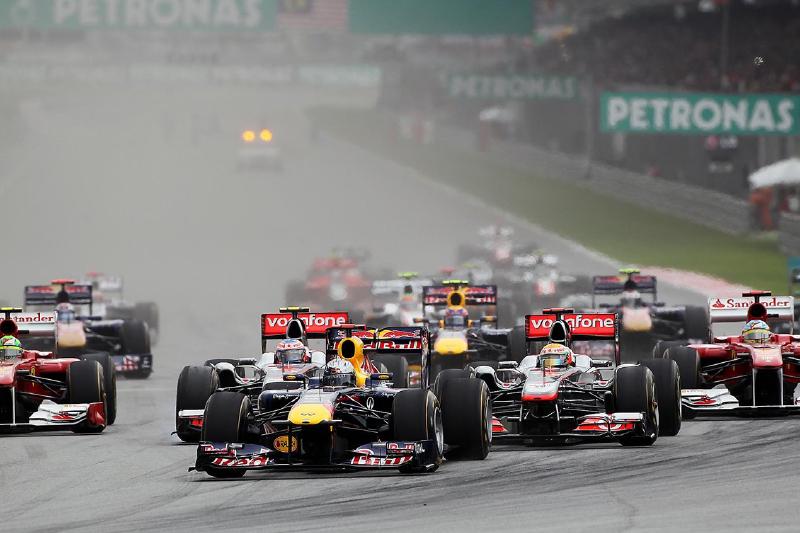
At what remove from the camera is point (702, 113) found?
2142 inches

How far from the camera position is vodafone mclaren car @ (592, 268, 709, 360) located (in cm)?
3056

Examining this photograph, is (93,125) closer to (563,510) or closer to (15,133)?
(15,133)

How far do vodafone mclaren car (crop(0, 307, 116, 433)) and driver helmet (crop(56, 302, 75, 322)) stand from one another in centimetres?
600

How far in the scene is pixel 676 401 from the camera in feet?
69.9

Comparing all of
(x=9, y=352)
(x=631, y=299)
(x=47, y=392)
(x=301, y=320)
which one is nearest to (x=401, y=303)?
(x=631, y=299)

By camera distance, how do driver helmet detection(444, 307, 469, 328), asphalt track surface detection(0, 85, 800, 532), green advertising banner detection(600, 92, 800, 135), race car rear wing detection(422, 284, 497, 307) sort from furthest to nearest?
green advertising banner detection(600, 92, 800, 135) < race car rear wing detection(422, 284, 497, 307) < driver helmet detection(444, 307, 469, 328) < asphalt track surface detection(0, 85, 800, 532)

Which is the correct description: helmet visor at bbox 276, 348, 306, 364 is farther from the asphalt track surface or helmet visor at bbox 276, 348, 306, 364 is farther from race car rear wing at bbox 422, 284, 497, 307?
race car rear wing at bbox 422, 284, 497, 307

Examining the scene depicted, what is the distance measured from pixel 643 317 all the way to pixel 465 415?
11.9 meters

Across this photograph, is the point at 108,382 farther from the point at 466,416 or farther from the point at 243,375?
the point at 466,416

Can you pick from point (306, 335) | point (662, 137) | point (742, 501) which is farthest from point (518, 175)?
point (742, 501)

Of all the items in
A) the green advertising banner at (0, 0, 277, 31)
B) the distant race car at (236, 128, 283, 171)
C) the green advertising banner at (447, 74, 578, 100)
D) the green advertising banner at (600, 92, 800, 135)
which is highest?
the green advertising banner at (0, 0, 277, 31)

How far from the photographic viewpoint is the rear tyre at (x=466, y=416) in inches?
766

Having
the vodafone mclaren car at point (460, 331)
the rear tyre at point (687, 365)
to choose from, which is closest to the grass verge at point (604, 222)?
the vodafone mclaren car at point (460, 331)

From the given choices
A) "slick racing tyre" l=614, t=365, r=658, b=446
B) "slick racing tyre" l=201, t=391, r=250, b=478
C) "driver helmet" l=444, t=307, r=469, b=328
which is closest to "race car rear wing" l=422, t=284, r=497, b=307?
"driver helmet" l=444, t=307, r=469, b=328
